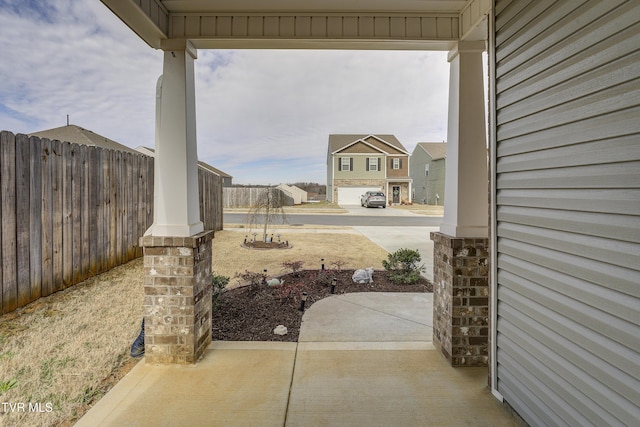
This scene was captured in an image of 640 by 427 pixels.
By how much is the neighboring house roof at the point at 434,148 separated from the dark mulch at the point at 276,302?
918 inches

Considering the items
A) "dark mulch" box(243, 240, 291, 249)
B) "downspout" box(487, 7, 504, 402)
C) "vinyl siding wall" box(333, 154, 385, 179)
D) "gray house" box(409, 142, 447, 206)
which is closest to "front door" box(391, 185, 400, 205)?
"vinyl siding wall" box(333, 154, 385, 179)

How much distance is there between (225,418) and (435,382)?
1.46 metres

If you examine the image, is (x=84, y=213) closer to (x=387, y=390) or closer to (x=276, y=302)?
(x=276, y=302)

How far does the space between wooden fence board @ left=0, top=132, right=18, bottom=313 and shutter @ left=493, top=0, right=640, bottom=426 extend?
444 centimetres

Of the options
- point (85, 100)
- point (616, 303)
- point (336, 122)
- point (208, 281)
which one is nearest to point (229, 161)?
point (336, 122)

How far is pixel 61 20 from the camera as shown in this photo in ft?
11.6

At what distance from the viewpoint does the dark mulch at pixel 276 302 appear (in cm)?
309

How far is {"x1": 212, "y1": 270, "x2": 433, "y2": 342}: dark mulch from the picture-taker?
3086 millimetres

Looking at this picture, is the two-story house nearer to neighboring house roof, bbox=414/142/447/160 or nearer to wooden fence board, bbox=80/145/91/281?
neighboring house roof, bbox=414/142/447/160

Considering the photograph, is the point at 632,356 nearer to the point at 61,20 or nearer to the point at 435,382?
the point at 435,382

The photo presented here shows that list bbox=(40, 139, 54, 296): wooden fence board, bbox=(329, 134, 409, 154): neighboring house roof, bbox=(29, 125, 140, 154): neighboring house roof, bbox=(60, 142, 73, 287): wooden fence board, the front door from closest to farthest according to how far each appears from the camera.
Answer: bbox=(40, 139, 54, 296): wooden fence board → bbox=(60, 142, 73, 287): wooden fence board → bbox=(29, 125, 140, 154): neighboring house roof → bbox=(329, 134, 409, 154): neighboring house roof → the front door

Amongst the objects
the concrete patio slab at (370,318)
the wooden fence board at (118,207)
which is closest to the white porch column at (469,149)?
the concrete patio slab at (370,318)

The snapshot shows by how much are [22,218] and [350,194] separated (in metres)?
24.0

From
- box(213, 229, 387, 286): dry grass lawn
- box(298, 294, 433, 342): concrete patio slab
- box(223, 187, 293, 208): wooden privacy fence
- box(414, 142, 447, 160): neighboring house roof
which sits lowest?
box(298, 294, 433, 342): concrete patio slab
